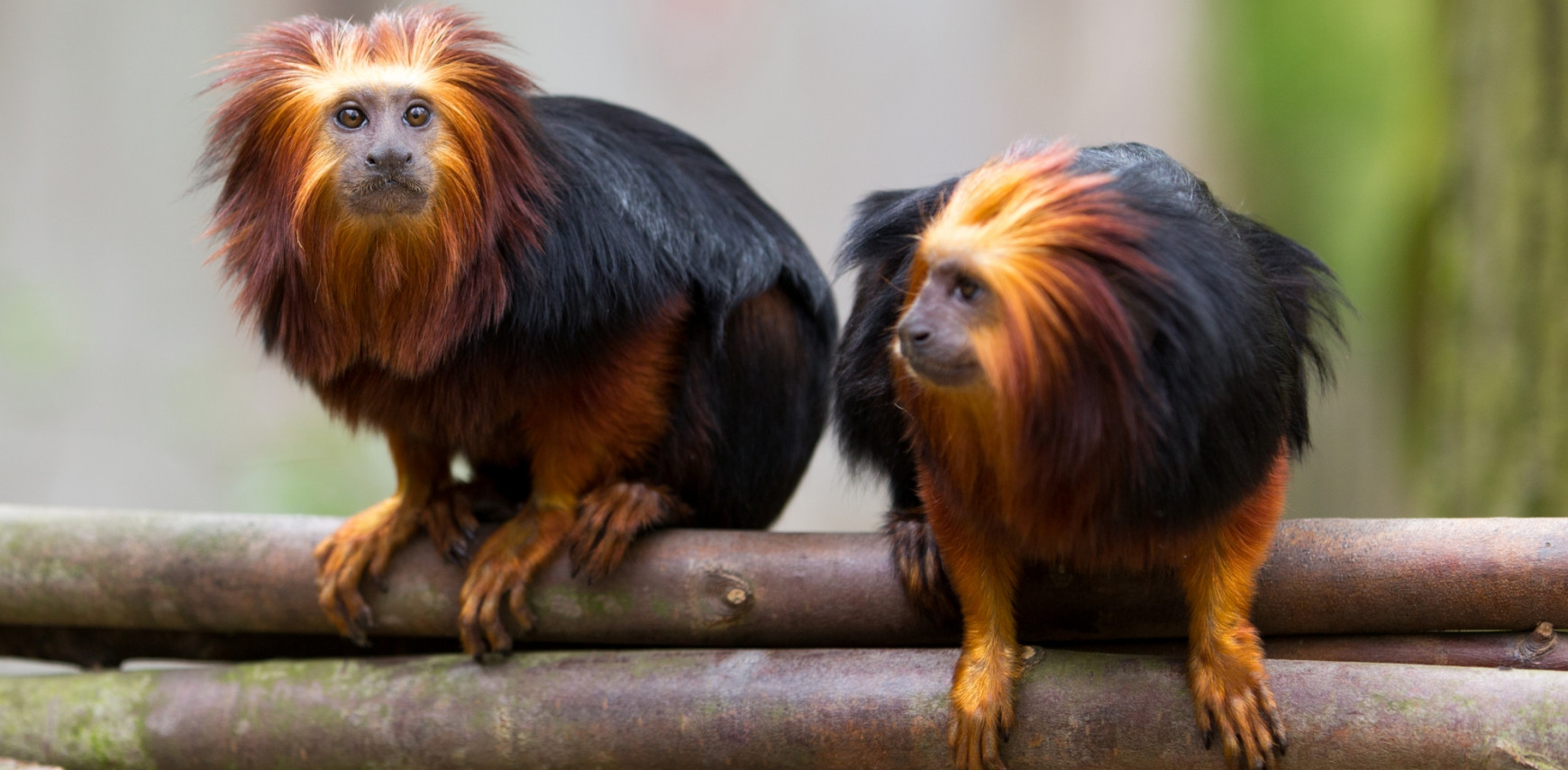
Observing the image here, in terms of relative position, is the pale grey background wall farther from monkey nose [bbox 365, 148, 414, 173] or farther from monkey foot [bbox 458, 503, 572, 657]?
monkey nose [bbox 365, 148, 414, 173]

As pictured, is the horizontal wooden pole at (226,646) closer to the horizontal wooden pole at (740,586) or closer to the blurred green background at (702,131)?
the horizontal wooden pole at (740,586)

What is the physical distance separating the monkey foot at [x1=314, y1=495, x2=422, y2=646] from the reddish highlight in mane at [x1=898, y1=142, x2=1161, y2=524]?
4.95ft

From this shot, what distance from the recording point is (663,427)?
2.84 meters

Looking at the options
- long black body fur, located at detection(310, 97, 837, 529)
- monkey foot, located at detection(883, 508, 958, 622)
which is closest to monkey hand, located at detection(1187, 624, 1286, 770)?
monkey foot, located at detection(883, 508, 958, 622)

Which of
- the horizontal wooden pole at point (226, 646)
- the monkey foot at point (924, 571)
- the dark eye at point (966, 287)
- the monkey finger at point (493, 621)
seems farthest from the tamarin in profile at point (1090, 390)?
the monkey finger at point (493, 621)

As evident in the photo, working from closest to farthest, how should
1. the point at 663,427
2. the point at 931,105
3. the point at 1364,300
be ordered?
the point at 663,427, the point at 1364,300, the point at 931,105

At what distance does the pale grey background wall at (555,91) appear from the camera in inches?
262

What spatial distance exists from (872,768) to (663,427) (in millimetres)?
901

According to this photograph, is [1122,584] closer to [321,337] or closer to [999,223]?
[999,223]

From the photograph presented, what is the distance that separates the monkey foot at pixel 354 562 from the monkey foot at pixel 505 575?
0.73 feet

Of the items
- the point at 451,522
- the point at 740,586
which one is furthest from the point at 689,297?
the point at 451,522

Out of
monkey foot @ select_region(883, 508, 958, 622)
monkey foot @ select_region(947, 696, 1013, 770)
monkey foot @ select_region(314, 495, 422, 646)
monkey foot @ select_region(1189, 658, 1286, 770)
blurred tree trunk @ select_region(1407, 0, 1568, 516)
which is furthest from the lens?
blurred tree trunk @ select_region(1407, 0, 1568, 516)

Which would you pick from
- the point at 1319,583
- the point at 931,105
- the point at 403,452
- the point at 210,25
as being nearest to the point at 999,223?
the point at 1319,583

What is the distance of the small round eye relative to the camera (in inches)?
96.5
